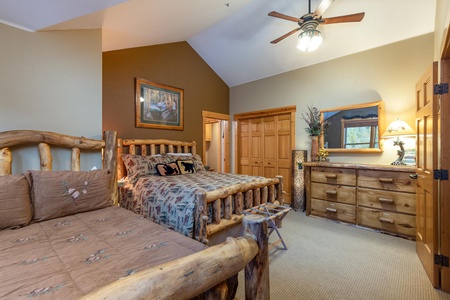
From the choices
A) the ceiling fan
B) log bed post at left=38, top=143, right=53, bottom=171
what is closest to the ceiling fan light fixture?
the ceiling fan

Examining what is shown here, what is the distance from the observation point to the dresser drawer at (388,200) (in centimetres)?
272

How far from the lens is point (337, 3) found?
294 centimetres

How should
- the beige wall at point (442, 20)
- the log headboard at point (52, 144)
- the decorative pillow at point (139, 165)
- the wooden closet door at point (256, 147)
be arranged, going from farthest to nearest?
the wooden closet door at point (256, 147) → the decorative pillow at point (139, 165) → the log headboard at point (52, 144) → the beige wall at point (442, 20)

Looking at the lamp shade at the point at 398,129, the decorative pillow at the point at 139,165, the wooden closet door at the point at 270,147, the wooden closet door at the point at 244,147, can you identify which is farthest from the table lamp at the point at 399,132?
the decorative pillow at the point at 139,165

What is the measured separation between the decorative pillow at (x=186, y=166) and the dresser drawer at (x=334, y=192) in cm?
208

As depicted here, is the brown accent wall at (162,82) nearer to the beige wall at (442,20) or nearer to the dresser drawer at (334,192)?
the dresser drawer at (334,192)

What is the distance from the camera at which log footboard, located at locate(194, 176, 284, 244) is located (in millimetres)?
1917

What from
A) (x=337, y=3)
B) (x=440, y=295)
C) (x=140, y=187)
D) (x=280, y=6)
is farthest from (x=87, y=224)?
(x=337, y=3)

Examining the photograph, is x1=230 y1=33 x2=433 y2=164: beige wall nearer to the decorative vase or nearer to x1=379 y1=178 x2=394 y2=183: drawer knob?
the decorative vase

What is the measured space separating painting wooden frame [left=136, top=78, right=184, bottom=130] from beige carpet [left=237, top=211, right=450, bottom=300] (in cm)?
275

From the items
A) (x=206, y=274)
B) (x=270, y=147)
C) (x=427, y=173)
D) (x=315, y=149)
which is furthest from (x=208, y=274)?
(x=270, y=147)

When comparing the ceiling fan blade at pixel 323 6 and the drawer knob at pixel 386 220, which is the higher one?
the ceiling fan blade at pixel 323 6

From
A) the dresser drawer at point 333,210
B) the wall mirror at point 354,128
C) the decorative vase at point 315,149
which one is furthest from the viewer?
the decorative vase at point 315,149

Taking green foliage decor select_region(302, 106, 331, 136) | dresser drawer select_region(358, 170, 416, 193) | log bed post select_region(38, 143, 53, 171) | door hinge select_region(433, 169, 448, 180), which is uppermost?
green foliage decor select_region(302, 106, 331, 136)
